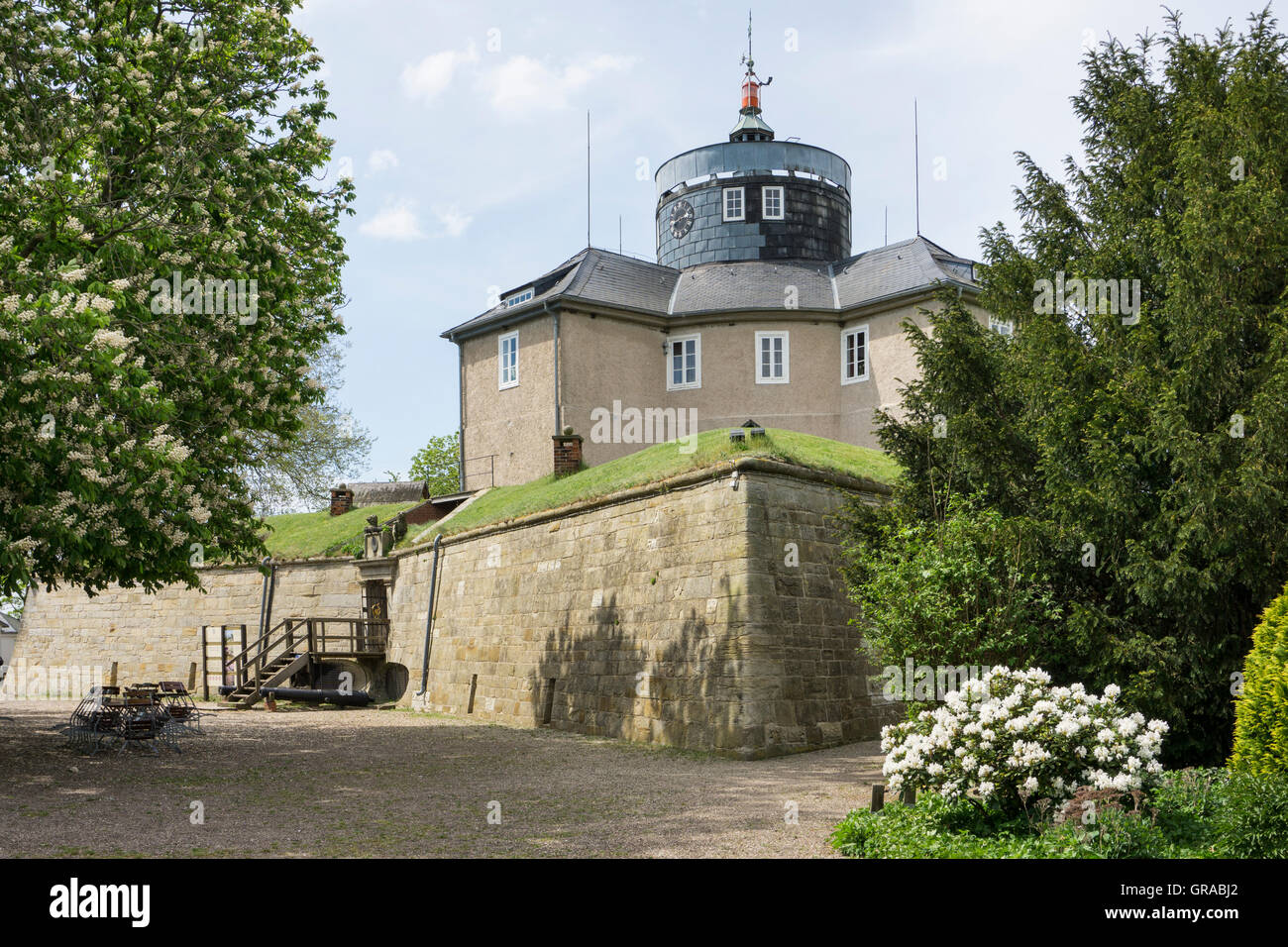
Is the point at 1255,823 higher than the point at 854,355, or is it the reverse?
the point at 854,355

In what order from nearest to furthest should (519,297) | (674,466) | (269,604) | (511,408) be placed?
(674,466) < (269,604) < (511,408) < (519,297)

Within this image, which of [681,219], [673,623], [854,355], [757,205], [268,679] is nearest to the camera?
[673,623]

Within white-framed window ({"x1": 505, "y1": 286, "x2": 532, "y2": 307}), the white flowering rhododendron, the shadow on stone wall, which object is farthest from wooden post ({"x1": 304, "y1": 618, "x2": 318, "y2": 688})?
the white flowering rhododendron

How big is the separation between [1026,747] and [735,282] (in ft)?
83.2

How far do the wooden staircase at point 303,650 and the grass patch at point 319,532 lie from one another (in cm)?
264

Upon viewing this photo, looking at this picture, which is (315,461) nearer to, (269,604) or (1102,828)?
(269,604)

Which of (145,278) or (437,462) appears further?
(437,462)

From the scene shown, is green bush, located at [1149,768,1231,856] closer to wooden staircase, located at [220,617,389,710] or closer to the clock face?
wooden staircase, located at [220,617,389,710]

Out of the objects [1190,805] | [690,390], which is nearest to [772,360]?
[690,390]

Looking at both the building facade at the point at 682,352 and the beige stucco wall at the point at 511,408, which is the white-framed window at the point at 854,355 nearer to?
the building facade at the point at 682,352

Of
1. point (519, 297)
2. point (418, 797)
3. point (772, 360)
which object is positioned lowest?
point (418, 797)

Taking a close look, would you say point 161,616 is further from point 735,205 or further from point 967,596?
point 967,596

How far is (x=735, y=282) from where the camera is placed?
32.2 metres

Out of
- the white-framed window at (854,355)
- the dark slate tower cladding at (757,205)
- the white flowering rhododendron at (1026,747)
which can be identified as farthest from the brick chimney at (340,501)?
the white flowering rhododendron at (1026,747)
